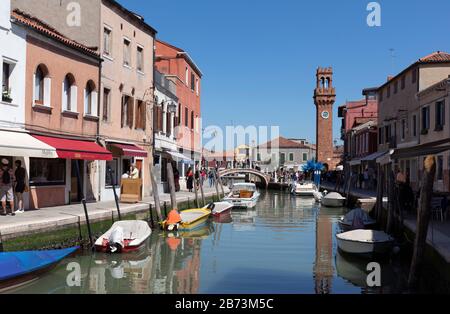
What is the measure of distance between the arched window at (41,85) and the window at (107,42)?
4412 millimetres

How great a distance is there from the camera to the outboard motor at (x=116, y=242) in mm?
13664

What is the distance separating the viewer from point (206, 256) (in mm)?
14391

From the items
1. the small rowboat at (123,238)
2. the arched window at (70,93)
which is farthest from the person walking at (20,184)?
the arched window at (70,93)

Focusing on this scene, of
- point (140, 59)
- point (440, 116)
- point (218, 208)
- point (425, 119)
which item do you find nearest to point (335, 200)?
point (425, 119)

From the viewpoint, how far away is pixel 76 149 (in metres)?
17.0

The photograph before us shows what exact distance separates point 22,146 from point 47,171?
3168 millimetres

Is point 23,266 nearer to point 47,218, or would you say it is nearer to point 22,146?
point 47,218

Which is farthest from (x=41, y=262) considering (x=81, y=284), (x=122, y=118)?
(x=122, y=118)

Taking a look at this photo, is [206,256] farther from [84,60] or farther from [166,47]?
[166,47]

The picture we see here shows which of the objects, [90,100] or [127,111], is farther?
[127,111]

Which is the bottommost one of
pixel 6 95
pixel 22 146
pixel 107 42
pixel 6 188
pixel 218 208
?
pixel 218 208

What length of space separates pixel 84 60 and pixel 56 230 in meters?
8.56

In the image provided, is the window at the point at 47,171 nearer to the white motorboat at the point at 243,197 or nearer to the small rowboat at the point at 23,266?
the small rowboat at the point at 23,266

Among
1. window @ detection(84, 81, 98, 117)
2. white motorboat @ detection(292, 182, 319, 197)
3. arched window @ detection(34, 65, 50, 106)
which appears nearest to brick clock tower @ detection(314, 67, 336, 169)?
white motorboat @ detection(292, 182, 319, 197)
